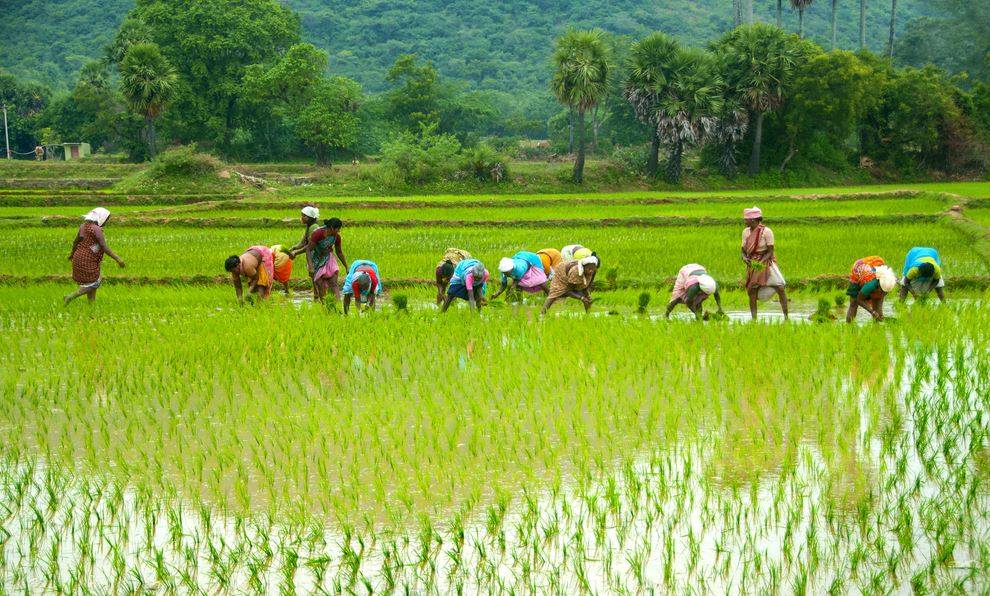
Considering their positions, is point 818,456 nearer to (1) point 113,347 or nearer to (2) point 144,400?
(2) point 144,400

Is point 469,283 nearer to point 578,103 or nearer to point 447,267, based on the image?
point 447,267

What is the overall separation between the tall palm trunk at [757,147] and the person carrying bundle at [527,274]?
25.1 metres

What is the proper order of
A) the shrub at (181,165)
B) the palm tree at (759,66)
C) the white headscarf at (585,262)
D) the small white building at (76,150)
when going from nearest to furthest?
the white headscarf at (585,262)
the shrub at (181,165)
the palm tree at (759,66)
the small white building at (76,150)

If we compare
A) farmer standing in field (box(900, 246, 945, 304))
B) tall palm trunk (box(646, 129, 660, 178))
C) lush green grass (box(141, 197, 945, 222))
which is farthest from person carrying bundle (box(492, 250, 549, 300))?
tall palm trunk (box(646, 129, 660, 178))

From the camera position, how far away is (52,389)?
6.81 meters

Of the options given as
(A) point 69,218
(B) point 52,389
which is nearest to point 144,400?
(B) point 52,389

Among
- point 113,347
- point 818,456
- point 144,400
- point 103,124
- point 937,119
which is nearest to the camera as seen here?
point 818,456

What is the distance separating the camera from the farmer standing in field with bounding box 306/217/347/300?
9.89 meters

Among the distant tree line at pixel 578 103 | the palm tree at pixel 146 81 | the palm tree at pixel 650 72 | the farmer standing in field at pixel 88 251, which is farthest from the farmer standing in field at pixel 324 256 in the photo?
the palm tree at pixel 146 81

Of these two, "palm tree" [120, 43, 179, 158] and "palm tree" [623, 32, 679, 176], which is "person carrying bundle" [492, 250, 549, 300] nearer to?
"palm tree" [623, 32, 679, 176]

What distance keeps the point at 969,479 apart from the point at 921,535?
803mm

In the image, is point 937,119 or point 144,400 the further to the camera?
point 937,119

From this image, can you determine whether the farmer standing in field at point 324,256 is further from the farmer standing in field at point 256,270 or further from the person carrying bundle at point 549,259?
the person carrying bundle at point 549,259

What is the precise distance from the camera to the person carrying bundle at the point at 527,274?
9375 mm
